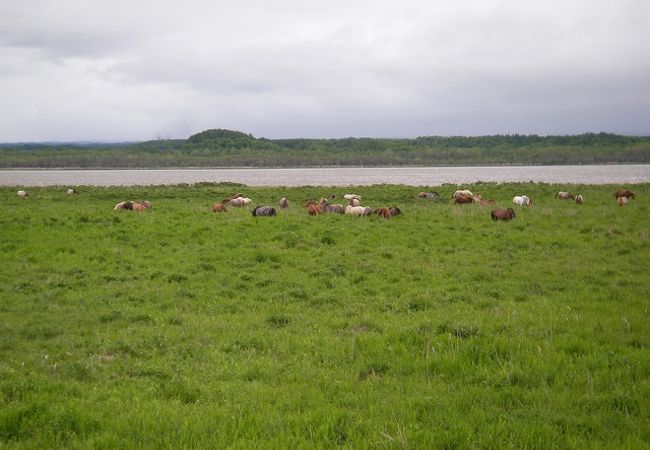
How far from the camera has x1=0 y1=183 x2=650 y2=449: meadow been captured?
231 inches

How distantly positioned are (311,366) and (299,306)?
3.65 meters

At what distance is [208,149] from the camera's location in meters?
196

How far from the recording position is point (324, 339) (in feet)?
29.6

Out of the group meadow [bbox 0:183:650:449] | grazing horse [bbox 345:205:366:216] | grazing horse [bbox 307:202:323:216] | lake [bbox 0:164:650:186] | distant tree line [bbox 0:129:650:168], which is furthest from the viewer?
distant tree line [bbox 0:129:650:168]

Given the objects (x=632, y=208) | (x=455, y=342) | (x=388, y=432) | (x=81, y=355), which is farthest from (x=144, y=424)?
(x=632, y=208)

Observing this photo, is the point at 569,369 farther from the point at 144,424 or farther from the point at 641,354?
the point at 144,424

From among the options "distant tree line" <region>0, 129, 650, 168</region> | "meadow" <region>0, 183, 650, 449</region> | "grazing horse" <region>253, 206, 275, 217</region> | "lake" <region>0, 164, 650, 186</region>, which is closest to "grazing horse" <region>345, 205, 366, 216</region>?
"grazing horse" <region>253, 206, 275, 217</region>

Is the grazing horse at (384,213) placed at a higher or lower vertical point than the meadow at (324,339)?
higher

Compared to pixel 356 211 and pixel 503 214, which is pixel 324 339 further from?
pixel 356 211

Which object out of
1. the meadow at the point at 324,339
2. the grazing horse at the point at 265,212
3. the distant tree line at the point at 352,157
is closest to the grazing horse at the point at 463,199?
the meadow at the point at 324,339

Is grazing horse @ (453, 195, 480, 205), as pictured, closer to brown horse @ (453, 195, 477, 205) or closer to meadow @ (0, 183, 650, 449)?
brown horse @ (453, 195, 477, 205)

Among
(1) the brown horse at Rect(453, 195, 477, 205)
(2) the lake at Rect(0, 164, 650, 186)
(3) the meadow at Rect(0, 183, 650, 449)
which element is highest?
(2) the lake at Rect(0, 164, 650, 186)

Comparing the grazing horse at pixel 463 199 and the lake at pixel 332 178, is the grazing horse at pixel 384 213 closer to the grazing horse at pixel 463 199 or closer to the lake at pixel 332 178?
the grazing horse at pixel 463 199

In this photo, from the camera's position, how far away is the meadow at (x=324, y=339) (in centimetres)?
586
